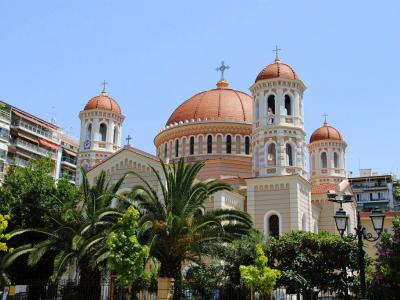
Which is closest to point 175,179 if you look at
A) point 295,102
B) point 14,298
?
A: point 14,298

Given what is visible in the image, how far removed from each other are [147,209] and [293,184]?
39.6 ft

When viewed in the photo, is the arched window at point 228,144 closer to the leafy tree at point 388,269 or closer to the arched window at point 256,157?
the arched window at point 256,157

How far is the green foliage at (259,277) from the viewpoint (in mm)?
21156

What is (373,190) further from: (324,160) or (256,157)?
(256,157)

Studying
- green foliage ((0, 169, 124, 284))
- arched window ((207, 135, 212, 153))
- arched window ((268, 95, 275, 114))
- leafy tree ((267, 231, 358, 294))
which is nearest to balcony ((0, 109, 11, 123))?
arched window ((207, 135, 212, 153))

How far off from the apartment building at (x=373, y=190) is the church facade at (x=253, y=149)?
107 feet

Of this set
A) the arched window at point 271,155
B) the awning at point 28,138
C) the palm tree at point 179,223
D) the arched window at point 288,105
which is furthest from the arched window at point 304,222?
the awning at point 28,138

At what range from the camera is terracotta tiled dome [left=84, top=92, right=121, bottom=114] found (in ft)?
146

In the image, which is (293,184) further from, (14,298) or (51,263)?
(14,298)

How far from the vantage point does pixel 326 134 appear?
48.0 metres

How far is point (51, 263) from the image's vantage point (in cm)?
2827

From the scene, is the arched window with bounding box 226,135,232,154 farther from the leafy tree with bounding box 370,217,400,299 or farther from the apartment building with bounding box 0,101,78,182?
the leafy tree with bounding box 370,217,400,299

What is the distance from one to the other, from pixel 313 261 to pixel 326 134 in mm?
25516

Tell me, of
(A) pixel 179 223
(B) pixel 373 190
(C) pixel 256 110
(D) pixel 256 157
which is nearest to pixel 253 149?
(D) pixel 256 157
